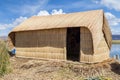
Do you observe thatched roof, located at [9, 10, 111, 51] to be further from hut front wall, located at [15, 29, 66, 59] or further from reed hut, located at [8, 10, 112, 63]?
hut front wall, located at [15, 29, 66, 59]

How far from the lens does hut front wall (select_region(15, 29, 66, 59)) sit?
624 inches

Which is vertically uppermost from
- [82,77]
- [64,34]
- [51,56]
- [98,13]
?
[98,13]

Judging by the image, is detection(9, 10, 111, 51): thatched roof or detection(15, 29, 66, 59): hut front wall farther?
detection(15, 29, 66, 59): hut front wall

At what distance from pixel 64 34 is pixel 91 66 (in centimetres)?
292

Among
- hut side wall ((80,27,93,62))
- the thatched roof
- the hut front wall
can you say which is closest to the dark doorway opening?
the thatched roof

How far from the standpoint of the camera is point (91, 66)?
45.7 ft

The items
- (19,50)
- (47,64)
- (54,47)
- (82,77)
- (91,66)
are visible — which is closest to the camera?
(82,77)

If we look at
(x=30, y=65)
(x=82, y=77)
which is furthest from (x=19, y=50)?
(x=82, y=77)

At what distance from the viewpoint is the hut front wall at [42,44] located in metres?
15.9

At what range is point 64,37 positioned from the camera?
51.1 ft

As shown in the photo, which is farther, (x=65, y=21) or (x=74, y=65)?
(x=65, y=21)

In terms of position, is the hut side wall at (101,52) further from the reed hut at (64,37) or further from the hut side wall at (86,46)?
the hut side wall at (86,46)

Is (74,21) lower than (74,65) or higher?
higher

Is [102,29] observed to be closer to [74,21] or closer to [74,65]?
[74,21]
